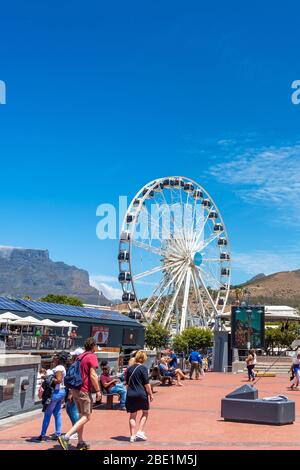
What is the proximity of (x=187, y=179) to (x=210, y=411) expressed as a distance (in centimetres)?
4941

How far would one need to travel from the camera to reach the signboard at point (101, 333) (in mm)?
55716

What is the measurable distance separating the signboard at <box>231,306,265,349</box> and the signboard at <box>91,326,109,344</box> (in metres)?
17.3

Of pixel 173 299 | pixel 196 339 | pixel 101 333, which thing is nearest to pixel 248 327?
pixel 173 299

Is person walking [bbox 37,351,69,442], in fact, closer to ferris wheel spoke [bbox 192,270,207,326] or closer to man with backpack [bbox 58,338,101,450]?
man with backpack [bbox 58,338,101,450]

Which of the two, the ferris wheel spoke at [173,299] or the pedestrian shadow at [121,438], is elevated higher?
the ferris wheel spoke at [173,299]

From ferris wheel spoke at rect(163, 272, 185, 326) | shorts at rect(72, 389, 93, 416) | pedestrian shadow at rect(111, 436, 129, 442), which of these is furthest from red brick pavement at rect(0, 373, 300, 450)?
ferris wheel spoke at rect(163, 272, 185, 326)

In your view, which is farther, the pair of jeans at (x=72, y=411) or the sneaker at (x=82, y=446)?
the pair of jeans at (x=72, y=411)

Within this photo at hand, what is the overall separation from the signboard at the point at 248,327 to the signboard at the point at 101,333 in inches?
680

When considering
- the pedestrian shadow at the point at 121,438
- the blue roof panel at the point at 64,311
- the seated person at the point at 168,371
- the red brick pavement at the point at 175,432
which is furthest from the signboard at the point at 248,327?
the pedestrian shadow at the point at 121,438

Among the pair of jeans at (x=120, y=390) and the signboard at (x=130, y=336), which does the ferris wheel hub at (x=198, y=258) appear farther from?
the pair of jeans at (x=120, y=390)

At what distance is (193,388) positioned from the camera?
2084 centimetres

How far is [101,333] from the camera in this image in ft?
190

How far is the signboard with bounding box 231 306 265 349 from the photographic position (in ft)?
140
